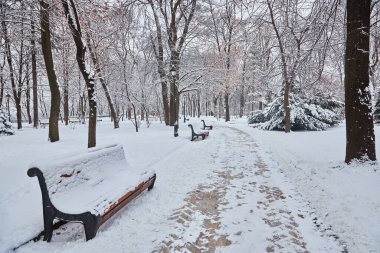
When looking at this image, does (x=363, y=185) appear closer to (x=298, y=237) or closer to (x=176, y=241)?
(x=298, y=237)

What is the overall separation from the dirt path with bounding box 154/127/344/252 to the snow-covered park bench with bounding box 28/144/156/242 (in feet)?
2.86

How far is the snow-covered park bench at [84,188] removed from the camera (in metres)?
3.41

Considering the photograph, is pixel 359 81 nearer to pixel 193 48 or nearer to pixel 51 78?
pixel 51 78

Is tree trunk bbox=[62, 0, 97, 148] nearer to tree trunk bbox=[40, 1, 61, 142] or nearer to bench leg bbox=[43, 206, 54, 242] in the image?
tree trunk bbox=[40, 1, 61, 142]

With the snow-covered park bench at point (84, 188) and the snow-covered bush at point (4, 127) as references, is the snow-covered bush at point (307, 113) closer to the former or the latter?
the snow-covered park bench at point (84, 188)

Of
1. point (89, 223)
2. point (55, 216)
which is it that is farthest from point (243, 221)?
point (55, 216)

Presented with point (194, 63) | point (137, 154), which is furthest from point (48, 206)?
point (194, 63)

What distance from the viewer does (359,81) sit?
6.14m

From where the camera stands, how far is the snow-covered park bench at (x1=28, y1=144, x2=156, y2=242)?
3406 millimetres

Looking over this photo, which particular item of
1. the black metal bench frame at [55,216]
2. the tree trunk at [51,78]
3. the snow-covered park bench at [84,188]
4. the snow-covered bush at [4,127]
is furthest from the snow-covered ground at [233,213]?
the snow-covered bush at [4,127]

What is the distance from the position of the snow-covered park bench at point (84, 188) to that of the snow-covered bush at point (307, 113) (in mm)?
15625

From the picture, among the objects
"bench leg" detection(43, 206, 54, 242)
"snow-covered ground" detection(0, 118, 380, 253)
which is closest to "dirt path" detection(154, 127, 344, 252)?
"snow-covered ground" detection(0, 118, 380, 253)

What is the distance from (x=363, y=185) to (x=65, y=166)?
16.7ft

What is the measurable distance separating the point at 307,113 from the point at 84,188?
57.9 ft
